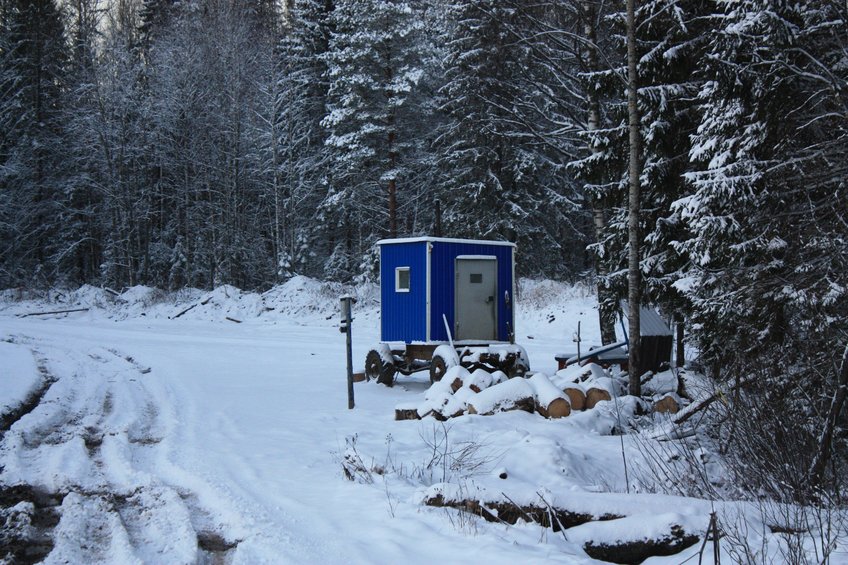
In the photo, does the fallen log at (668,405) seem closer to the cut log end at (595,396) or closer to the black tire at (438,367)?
the cut log end at (595,396)

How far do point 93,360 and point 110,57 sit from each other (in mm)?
23038

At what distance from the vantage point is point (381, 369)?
12.5m

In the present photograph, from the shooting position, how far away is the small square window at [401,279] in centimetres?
1291

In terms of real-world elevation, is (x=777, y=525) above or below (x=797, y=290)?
below

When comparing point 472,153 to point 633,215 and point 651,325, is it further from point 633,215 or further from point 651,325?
point 633,215

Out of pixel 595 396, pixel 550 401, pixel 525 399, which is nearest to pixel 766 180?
pixel 595 396

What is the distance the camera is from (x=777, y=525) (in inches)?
148

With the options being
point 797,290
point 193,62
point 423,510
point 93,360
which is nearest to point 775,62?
point 797,290

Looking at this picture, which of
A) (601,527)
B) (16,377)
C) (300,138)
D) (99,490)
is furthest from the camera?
(300,138)

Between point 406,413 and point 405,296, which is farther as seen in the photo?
point 405,296

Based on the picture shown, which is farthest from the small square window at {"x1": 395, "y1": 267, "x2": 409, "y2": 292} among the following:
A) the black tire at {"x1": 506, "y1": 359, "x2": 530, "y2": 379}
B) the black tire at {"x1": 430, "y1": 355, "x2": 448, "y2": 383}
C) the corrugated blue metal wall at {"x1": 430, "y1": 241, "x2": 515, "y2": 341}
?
the black tire at {"x1": 506, "y1": 359, "x2": 530, "y2": 379}

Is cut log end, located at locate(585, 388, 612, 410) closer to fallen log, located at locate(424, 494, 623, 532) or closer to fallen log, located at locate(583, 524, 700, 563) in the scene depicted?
fallen log, located at locate(424, 494, 623, 532)

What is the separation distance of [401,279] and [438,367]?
2243 mm

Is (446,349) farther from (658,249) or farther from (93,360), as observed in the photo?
(93,360)
